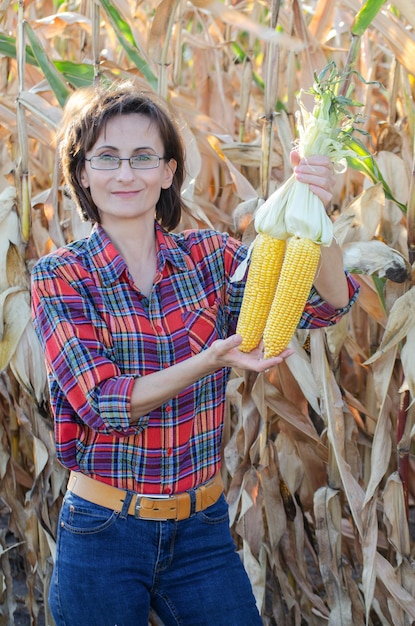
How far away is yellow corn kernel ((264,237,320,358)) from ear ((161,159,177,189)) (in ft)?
1.71

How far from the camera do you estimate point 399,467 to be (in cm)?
245

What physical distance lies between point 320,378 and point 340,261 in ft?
1.93

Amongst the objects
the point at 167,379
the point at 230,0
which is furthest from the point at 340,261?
the point at 230,0

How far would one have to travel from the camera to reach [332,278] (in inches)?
72.4

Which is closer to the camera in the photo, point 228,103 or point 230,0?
point 228,103

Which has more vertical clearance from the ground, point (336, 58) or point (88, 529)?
point (336, 58)

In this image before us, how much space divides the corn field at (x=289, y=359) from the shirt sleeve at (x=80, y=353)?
2.27ft

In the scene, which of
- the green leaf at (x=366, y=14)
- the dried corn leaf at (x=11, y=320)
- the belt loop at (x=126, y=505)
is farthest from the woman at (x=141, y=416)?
the dried corn leaf at (x=11, y=320)

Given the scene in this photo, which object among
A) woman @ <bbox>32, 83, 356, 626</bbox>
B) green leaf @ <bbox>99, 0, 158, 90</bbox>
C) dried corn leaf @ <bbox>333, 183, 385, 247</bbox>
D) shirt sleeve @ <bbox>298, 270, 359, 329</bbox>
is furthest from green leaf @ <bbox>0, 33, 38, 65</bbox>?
shirt sleeve @ <bbox>298, 270, 359, 329</bbox>

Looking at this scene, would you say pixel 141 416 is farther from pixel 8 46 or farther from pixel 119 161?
pixel 8 46

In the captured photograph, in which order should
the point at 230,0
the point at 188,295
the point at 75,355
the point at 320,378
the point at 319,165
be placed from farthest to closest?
the point at 230,0, the point at 320,378, the point at 188,295, the point at 75,355, the point at 319,165

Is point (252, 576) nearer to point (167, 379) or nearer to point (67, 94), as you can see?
point (167, 379)

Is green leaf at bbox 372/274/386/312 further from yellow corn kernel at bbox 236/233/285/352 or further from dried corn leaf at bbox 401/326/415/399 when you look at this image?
yellow corn kernel at bbox 236/233/285/352

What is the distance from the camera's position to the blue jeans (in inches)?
72.1
